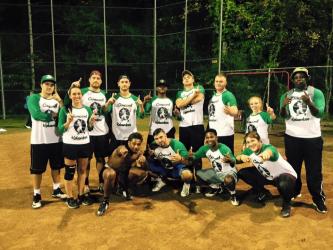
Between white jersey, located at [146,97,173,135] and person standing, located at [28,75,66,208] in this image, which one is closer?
person standing, located at [28,75,66,208]

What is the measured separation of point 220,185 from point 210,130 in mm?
1094

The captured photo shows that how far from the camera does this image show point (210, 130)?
20.5 ft

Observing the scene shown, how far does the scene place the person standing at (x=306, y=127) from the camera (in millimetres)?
5449

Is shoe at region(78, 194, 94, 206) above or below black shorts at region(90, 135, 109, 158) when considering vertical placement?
below

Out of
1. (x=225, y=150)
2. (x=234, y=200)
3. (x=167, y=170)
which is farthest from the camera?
(x=167, y=170)

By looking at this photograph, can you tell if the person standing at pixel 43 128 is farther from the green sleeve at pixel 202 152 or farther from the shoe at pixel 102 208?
the green sleeve at pixel 202 152

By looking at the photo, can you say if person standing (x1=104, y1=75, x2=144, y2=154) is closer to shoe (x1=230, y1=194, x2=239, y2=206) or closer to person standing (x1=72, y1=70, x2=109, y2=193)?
person standing (x1=72, y1=70, x2=109, y2=193)

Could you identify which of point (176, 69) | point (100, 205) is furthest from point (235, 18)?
point (100, 205)

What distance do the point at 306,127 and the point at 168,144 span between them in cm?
240

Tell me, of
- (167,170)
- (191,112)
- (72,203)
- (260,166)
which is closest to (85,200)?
(72,203)

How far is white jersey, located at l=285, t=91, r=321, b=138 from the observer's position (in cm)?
546

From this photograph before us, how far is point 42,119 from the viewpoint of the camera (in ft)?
18.6

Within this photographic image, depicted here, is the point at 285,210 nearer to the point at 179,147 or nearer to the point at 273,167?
the point at 273,167

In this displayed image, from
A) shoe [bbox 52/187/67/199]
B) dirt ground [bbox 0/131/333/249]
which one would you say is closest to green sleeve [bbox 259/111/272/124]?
dirt ground [bbox 0/131/333/249]
